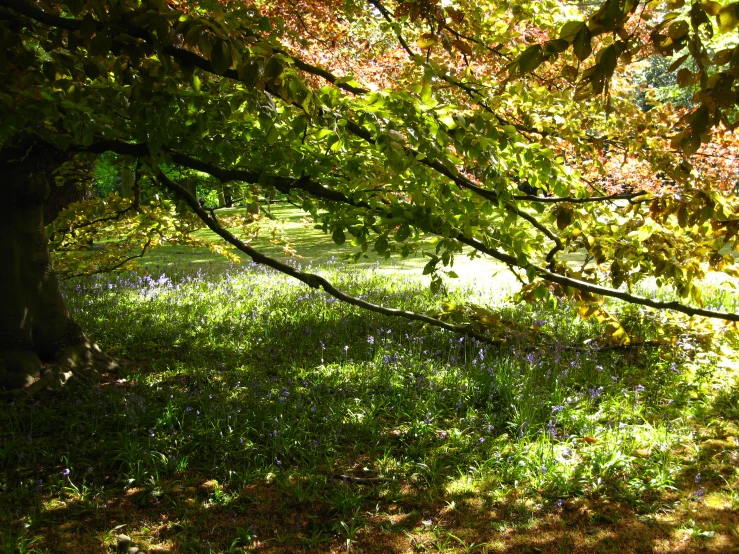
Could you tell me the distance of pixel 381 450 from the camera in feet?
13.9

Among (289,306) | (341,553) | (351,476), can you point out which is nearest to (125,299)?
(289,306)

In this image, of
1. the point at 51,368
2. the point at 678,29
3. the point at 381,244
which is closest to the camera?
the point at 678,29

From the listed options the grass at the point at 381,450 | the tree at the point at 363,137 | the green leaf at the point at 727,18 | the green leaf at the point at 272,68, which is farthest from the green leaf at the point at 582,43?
the grass at the point at 381,450

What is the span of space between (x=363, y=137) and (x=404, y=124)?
478mm

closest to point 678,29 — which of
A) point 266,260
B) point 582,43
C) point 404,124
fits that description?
point 582,43

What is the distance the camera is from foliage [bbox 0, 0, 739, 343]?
8.51 ft

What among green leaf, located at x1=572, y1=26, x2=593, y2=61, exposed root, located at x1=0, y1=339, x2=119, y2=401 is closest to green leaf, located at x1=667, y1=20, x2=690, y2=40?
green leaf, located at x1=572, y1=26, x2=593, y2=61

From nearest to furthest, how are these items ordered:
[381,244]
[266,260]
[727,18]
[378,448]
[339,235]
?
[727,18] < [381,244] < [339,235] < [378,448] < [266,260]

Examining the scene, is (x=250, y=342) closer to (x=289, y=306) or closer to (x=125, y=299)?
(x=289, y=306)

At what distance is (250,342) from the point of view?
21.4 ft

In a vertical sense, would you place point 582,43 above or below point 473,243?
above

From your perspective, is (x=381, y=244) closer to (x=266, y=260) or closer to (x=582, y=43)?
(x=582, y=43)

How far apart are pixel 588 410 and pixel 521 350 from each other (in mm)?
1242

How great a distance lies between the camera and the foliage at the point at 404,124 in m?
2.59
